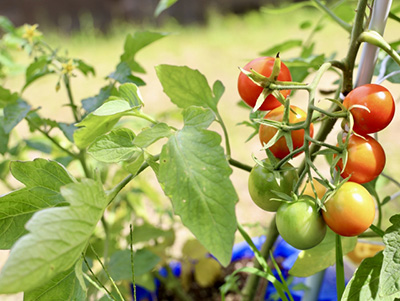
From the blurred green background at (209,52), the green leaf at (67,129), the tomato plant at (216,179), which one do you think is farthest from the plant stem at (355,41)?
the blurred green background at (209,52)

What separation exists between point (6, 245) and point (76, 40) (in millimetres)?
3159

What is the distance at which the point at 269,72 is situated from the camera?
0.36m

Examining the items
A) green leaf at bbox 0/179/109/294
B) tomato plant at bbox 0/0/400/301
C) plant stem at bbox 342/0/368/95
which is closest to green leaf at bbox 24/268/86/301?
tomato plant at bbox 0/0/400/301

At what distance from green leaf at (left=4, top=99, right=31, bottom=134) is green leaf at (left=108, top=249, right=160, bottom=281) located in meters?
0.24

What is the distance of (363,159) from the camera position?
0.34 m

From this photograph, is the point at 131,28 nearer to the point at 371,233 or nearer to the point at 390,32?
the point at 390,32

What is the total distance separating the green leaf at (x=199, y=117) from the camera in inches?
13.8

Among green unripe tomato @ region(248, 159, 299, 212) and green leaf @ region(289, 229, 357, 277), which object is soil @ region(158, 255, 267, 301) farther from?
green unripe tomato @ region(248, 159, 299, 212)

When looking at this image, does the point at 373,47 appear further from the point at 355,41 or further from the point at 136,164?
the point at 136,164

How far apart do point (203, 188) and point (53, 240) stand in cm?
11

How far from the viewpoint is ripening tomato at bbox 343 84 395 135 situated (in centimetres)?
33

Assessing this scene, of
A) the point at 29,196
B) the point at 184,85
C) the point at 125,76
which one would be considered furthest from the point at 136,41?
the point at 29,196

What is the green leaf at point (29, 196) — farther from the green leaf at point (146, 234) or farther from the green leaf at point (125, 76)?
the green leaf at point (146, 234)

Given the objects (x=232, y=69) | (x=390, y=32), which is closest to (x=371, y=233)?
(x=232, y=69)
